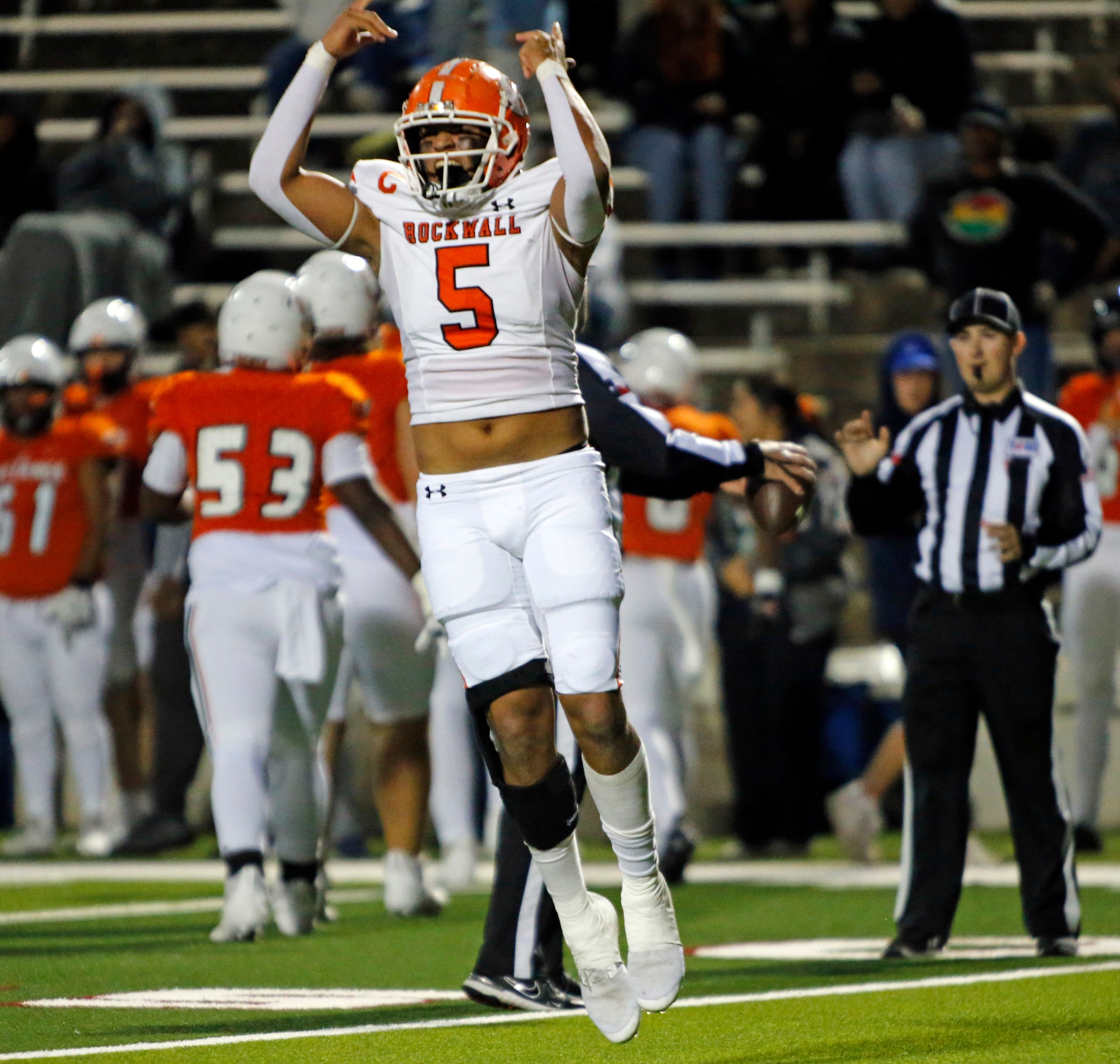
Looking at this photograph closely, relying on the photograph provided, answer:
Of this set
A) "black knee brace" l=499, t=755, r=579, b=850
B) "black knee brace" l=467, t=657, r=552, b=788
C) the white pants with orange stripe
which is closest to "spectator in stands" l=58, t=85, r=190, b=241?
the white pants with orange stripe

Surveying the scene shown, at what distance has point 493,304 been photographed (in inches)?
183

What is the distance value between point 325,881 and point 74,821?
4096mm

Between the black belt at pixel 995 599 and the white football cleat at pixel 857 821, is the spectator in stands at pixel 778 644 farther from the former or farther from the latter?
the black belt at pixel 995 599

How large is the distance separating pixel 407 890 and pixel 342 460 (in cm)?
150

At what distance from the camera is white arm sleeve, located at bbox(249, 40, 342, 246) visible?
194 inches

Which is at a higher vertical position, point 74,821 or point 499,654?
point 499,654

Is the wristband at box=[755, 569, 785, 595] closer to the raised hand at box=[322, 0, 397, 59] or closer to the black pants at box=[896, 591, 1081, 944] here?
the black pants at box=[896, 591, 1081, 944]

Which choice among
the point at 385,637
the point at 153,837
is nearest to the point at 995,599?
the point at 385,637

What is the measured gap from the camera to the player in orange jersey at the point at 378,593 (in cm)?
749

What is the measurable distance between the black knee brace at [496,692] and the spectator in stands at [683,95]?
887cm

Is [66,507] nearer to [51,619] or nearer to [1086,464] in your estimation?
[51,619]

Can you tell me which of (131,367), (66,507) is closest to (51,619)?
(66,507)

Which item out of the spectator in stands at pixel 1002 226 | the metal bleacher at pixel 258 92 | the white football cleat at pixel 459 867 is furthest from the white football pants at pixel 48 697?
the spectator in stands at pixel 1002 226

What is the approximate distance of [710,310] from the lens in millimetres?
13883
